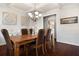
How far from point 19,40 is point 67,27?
34.1 inches

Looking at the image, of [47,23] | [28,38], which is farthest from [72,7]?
[28,38]

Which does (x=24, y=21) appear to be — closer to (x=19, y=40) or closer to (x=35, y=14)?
(x=35, y=14)

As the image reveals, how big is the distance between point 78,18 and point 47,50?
0.79m

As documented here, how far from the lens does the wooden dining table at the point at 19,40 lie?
63.9 inches

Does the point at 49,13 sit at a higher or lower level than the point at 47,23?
higher

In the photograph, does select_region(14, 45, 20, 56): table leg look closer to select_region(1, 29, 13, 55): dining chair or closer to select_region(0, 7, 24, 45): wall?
select_region(1, 29, 13, 55): dining chair

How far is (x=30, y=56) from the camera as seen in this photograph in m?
1.75

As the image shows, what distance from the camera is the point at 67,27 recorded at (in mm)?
1697

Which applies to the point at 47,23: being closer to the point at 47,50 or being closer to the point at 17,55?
the point at 47,50

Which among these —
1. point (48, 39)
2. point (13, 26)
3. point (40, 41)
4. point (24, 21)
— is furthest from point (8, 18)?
point (48, 39)

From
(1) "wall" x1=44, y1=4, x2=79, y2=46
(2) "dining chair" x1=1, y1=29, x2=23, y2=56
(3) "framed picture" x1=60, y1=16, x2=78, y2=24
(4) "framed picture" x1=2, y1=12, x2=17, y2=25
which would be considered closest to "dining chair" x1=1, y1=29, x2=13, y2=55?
(2) "dining chair" x1=1, y1=29, x2=23, y2=56

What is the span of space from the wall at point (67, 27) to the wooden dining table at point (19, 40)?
0.47 metres

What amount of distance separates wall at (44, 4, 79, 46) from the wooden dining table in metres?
0.47

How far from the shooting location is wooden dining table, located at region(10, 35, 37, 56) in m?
1.62
